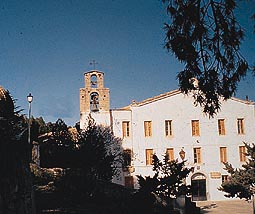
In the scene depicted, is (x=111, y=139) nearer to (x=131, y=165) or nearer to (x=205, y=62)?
(x=131, y=165)

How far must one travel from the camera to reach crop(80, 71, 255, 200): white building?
30156 mm

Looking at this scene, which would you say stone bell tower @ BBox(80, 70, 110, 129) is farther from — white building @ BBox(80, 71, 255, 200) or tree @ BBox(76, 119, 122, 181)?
tree @ BBox(76, 119, 122, 181)

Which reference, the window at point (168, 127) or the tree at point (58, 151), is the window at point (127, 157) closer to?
the window at point (168, 127)

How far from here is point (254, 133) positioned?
31.8m

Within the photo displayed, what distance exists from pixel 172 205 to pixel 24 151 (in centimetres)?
806

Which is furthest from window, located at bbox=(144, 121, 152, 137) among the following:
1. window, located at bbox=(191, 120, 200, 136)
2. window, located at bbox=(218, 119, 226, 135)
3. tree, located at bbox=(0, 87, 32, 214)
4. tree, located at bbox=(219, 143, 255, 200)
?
tree, located at bbox=(0, 87, 32, 214)

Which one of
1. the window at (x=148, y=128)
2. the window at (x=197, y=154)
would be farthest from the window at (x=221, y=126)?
the window at (x=148, y=128)

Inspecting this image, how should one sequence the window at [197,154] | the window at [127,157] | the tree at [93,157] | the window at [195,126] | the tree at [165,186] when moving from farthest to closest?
the window at [195,126]
the window at [197,154]
the window at [127,157]
the tree at [93,157]
the tree at [165,186]

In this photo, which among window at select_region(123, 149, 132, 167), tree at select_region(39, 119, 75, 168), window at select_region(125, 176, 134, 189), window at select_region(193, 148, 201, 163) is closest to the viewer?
tree at select_region(39, 119, 75, 168)

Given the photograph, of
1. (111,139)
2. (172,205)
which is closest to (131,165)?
(111,139)

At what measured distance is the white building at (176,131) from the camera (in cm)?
3016

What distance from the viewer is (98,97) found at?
1201 inches

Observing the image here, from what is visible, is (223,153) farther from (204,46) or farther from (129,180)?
(204,46)

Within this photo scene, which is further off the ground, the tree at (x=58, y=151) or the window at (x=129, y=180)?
the tree at (x=58, y=151)
